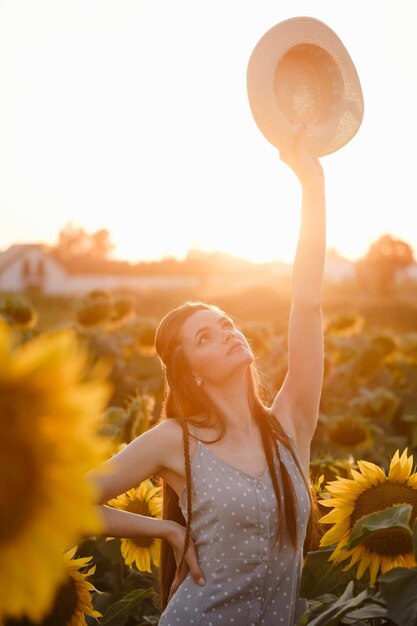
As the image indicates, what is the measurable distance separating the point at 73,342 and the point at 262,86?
1567 millimetres

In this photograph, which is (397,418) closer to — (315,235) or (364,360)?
(364,360)

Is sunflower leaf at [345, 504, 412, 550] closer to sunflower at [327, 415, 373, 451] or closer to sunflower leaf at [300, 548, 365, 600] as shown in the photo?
sunflower leaf at [300, 548, 365, 600]

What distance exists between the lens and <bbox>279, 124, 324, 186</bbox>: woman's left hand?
7.93 feet

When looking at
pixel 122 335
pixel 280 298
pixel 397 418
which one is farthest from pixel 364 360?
pixel 280 298

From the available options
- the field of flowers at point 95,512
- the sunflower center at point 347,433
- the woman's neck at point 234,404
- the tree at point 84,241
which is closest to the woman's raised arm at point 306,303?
the woman's neck at point 234,404

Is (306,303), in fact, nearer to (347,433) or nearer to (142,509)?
(142,509)

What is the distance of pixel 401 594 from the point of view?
158cm

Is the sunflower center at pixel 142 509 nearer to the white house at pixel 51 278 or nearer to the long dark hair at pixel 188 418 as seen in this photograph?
the long dark hair at pixel 188 418

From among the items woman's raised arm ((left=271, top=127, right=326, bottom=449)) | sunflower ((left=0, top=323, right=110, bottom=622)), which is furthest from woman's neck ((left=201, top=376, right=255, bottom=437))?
sunflower ((left=0, top=323, right=110, bottom=622))

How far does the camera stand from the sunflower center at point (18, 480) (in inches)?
37.0

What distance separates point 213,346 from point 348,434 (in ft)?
11.5

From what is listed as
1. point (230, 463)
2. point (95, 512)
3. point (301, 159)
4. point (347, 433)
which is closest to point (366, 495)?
point (230, 463)

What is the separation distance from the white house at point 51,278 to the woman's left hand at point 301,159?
43301mm

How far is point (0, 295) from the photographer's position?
7.84m
